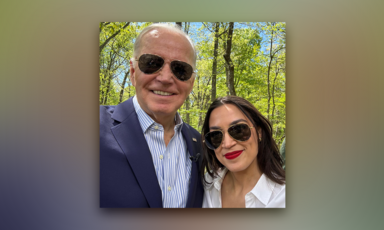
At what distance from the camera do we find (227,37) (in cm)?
243

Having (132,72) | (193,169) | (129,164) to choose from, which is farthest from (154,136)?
(132,72)

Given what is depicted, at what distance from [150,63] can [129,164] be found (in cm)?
78

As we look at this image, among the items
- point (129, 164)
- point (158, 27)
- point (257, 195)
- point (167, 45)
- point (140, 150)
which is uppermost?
point (158, 27)

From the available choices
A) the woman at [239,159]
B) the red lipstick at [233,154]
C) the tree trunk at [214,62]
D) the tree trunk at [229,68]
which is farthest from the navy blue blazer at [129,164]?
the tree trunk at [229,68]

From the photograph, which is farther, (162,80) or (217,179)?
(217,179)

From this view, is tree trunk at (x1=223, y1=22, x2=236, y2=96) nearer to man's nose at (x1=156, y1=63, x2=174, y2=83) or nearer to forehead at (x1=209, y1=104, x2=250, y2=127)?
forehead at (x1=209, y1=104, x2=250, y2=127)

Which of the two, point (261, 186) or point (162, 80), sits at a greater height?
point (162, 80)

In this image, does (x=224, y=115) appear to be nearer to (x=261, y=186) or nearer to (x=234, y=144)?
(x=234, y=144)

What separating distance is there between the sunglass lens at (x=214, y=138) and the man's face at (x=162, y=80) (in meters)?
0.33

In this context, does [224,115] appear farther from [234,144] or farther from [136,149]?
[136,149]

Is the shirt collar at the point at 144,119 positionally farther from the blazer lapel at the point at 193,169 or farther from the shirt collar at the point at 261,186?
the shirt collar at the point at 261,186

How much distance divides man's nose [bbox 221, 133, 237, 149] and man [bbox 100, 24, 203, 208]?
0.20 m

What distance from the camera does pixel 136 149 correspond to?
2334mm
